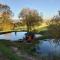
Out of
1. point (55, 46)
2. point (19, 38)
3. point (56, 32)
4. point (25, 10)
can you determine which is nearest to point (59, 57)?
point (55, 46)

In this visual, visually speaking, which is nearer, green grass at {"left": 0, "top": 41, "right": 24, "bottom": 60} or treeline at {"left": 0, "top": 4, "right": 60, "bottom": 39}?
green grass at {"left": 0, "top": 41, "right": 24, "bottom": 60}

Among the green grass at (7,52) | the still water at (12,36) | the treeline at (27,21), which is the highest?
the treeline at (27,21)

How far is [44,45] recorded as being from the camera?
344cm

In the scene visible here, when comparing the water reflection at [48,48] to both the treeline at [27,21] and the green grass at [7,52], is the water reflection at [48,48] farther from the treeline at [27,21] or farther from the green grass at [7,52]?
the green grass at [7,52]

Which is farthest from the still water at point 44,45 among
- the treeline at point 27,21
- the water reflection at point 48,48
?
the treeline at point 27,21

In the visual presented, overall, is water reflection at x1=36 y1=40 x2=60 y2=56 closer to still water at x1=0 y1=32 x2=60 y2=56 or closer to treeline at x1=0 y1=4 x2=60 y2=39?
still water at x1=0 y1=32 x2=60 y2=56

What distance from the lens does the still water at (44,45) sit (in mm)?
3414

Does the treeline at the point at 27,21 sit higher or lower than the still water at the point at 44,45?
higher

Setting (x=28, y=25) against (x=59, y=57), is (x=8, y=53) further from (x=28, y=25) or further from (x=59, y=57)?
(x=59, y=57)

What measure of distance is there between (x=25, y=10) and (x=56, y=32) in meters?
0.62

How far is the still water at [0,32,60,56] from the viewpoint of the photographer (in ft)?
11.2

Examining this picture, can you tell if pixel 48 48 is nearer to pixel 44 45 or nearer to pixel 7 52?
pixel 44 45

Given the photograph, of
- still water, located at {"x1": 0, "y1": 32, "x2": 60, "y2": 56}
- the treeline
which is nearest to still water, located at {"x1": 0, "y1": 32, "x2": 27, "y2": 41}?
still water, located at {"x1": 0, "y1": 32, "x2": 60, "y2": 56}

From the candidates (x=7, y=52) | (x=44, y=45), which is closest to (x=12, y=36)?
(x=7, y=52)
